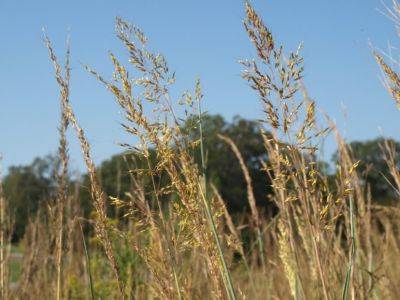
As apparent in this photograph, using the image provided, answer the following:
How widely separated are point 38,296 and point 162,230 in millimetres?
2040

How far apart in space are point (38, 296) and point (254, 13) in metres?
2.42

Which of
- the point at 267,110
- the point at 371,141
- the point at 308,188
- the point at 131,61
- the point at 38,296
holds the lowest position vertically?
the point at 38,296

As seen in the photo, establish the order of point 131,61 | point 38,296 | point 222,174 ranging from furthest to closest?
point 222,174 < point 38,296 < point 131,61

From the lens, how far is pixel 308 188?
1.28m

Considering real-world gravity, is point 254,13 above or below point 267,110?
above

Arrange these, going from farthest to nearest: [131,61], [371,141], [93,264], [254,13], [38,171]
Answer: [38,171] < [371,141] < [93,264] < [131,61] < [254,13]

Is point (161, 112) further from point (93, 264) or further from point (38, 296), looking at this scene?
point (93, 264)

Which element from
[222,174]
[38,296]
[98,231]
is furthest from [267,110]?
[222,174]

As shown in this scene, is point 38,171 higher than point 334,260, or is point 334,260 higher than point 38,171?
point 38,171

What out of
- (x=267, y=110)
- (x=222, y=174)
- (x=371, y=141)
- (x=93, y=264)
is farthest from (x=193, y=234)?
(x=371, y=141)

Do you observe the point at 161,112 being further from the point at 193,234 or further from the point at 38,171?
the point at 38,171

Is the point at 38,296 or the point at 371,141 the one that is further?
the point at 371,141

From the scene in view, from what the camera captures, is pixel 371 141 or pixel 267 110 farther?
pixel 371 141

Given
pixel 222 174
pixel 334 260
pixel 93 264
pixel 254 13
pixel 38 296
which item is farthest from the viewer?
pixel 222 174
